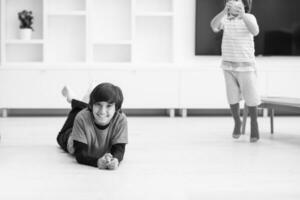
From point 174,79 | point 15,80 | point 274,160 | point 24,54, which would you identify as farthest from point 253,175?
point 24,54

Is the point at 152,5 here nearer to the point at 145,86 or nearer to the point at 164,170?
the point at 145,86

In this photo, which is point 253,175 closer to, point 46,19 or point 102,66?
point 102,66

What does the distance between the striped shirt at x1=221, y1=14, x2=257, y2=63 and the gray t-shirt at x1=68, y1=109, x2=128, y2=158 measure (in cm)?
113

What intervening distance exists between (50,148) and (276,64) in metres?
3.41

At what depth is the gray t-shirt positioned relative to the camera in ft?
7.38

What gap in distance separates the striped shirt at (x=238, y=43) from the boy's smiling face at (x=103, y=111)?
1.21m

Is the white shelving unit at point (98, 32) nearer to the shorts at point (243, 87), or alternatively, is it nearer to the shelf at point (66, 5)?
the shelf at point (66, 5)

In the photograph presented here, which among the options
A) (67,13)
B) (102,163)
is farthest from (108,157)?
(67,13)

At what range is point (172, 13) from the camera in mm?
5285

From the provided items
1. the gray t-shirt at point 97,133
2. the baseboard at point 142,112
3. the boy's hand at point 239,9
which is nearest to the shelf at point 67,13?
the baseboard at point 142,112

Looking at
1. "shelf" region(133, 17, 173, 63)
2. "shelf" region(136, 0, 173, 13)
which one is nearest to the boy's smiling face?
"shelf" region(133, 17, 173, 63)

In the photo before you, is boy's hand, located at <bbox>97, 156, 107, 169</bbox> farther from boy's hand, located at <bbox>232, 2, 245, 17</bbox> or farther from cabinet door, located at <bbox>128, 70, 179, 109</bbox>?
cabinet door, located at <bbox>128, 70, 179, 109</bbox>

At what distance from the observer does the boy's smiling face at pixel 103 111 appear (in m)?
2.16

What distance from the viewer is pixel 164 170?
2.16 meters
